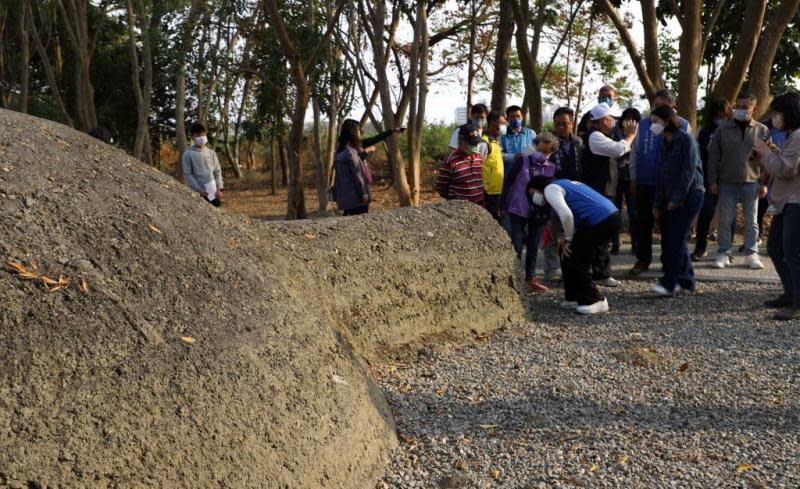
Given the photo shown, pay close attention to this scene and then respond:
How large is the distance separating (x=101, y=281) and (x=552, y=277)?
579 centimetres

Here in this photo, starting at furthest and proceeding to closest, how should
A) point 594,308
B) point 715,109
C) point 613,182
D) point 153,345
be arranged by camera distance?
point 613,182 < point 715,109 < point 594,308 < point 153,345

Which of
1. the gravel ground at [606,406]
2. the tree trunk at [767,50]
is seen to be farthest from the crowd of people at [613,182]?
the tree trunk at [767,50]

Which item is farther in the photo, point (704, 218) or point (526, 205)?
point (704, 218)

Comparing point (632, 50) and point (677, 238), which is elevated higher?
point (632, 50)

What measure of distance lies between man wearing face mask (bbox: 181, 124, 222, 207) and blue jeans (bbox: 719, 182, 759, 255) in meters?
5.75

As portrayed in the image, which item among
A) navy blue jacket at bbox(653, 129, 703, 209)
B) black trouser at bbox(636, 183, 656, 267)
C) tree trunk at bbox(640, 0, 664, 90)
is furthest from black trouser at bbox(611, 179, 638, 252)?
tree trunk at bbox(640, 0, 664, 90)

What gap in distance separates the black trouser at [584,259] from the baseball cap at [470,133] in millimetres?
1457

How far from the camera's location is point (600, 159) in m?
8.49

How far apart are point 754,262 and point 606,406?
16.0ft

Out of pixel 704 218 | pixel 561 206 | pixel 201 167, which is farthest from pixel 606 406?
pixel 201 167

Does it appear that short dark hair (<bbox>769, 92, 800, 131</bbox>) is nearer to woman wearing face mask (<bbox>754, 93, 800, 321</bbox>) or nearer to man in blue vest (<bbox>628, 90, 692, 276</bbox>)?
woman wearing face mask (<bbox>754, 93, 800, 321</bbox>)

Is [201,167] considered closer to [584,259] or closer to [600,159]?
[600,159]

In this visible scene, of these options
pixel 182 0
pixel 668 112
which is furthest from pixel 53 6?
pixel 668 112

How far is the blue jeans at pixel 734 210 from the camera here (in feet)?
28.8
